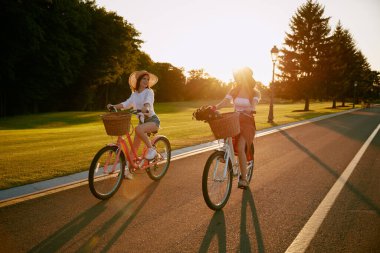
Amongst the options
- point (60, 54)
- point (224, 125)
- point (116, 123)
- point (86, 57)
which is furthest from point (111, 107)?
point (86, 57)

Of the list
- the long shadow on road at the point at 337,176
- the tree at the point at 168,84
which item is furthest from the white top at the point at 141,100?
the tree at the point at 168,84

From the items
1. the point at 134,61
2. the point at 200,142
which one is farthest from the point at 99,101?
the point at 200,142

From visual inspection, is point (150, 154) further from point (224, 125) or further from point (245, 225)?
point (245, 225)

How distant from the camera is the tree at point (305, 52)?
46.2m

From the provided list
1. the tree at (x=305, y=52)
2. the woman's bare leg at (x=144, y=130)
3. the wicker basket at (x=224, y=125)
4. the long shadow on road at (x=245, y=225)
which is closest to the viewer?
the long shadow on road at (x=245, y=225)

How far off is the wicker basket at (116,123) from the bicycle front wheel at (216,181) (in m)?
1.58

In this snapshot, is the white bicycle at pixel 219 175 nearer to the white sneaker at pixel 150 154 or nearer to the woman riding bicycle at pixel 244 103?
the woman riding bicycle at pixel 244 103

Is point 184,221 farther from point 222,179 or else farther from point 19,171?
point 19,171

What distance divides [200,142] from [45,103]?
40411mm

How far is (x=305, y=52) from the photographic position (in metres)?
46.4

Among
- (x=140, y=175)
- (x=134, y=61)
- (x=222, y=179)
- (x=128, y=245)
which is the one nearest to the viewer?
(x=128, y=245)

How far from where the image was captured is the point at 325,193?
5.89 m

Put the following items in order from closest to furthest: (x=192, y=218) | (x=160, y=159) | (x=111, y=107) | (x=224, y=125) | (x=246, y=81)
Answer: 1. (x=192, y=218)
2. (x=224, y=125)
3. (x=246, y=81)
4. (x=111, y=107)
5. (x=160, y=159)

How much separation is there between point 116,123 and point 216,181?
1.90 metres
